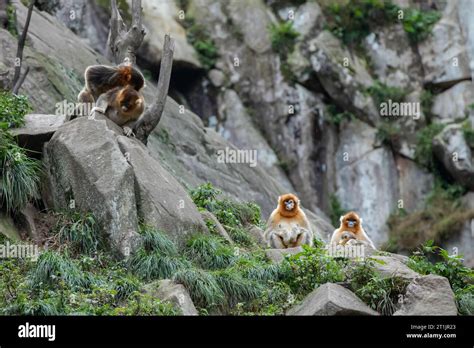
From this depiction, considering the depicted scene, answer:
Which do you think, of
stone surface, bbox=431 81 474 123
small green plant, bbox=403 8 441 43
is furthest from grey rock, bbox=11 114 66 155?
small green plant, bbox=403 8 441 43

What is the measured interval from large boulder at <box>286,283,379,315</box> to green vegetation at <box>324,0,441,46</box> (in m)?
18.2

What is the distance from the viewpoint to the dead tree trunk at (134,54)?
54.9 ft

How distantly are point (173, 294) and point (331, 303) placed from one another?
213 cm

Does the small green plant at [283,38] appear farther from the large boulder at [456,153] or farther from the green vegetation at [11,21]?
the green vegetation at [11,21]

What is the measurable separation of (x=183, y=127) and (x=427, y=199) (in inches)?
360

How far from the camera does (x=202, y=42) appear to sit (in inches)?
1182

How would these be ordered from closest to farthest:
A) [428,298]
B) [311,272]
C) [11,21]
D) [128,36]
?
1. [428,298]
2. [311,272]
3. [128,36]
4. [11,21]

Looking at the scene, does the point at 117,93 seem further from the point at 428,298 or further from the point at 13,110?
the point at 428,298

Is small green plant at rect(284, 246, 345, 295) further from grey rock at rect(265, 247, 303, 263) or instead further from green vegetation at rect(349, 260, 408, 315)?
grey rock at rect(265, 247, 303, 263)

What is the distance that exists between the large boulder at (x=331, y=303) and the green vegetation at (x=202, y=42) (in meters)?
17.7

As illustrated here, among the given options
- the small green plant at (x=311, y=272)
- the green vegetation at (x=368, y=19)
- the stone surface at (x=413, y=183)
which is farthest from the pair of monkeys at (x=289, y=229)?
the green vegetation at (x=368, y=19)

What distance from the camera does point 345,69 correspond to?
29.3 metres

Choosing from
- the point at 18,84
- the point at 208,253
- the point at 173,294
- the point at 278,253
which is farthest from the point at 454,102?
the point at 173,294
